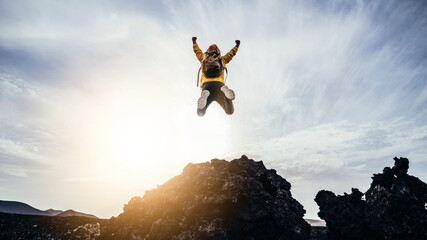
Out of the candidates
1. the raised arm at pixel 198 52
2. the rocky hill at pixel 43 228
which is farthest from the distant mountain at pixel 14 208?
the raised arm at pixel 198 52

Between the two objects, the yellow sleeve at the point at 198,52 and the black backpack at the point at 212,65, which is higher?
the yellow sleeve at the point at 198,52

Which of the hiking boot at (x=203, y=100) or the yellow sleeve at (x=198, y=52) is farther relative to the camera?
the yellow sleeve at (x=198, y=52)

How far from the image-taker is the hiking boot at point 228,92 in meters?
7.11

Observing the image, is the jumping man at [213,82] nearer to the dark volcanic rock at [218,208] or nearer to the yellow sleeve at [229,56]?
the yellow sleeve at [229,56]

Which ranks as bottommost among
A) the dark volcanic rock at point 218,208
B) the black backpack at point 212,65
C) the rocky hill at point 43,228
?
the rocky hill at point 43,228

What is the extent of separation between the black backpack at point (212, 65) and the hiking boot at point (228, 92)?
843mm

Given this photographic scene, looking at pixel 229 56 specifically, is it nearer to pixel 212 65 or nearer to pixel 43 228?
pixel 212 65

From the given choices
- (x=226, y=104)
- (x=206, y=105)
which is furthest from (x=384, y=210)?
(x=206, y=105)

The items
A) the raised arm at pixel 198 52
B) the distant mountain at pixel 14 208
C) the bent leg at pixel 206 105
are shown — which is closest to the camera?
the bent leg at pixel 206 105

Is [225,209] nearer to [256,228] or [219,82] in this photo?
Answer: [256,228]

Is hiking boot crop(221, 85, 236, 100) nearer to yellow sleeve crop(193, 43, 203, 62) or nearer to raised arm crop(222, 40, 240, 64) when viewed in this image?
raised arm crop(222, 40, 240, 64)

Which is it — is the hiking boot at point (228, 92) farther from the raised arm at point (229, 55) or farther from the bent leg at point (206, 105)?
the raised arm at point (229, 55)

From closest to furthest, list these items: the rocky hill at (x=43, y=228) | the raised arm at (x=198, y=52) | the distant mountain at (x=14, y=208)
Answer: the raised arm at (x=198, y=52), the rocky hill at (x=43, y=228), the distant mountain at (x=14, y=208)

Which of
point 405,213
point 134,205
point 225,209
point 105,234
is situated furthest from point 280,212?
point 105,234
